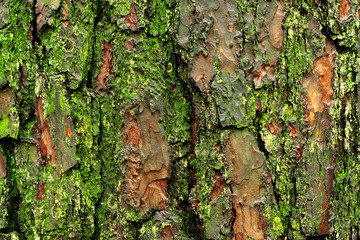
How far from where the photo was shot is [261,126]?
1301mm

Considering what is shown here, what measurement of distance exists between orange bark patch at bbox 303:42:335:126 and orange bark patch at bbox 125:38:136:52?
60cm

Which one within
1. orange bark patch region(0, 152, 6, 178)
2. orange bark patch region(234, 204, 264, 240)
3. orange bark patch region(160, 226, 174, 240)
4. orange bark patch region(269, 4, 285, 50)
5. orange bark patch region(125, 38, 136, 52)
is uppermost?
orange bark patch region(269, 4, 285, 50)

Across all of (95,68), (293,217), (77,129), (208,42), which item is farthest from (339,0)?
(77,129)

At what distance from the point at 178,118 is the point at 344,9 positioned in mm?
703

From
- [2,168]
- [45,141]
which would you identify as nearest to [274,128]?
[45,141]

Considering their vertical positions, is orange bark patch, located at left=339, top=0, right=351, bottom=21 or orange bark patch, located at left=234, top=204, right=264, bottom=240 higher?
orange bark patch, located at left=339, top=0, right=351, bottom=21

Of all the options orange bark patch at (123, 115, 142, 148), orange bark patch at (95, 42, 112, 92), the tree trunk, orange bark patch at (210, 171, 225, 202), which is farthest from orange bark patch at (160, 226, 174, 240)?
orange bark patch at (95, 42, 112, 92)

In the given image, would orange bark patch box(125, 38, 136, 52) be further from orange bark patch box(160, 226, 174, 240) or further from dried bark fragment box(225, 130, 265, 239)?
orange bark patch box(160, 226, 174, 240)

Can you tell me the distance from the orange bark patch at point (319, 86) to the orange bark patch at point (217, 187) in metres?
0.36

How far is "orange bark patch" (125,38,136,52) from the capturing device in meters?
1.33

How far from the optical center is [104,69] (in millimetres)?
1356

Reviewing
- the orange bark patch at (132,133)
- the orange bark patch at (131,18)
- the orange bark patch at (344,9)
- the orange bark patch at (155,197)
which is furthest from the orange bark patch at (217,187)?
the orange bark patch at (344,9)

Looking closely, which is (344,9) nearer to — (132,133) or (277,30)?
(277,30)

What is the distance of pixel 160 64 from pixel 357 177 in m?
0.81
